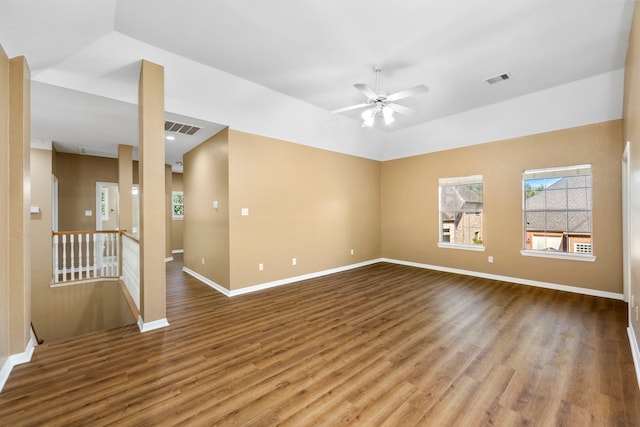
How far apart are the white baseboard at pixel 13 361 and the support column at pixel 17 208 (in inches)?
1.3

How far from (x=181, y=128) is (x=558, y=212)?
666 centimetres

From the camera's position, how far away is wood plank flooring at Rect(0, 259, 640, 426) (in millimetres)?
1775

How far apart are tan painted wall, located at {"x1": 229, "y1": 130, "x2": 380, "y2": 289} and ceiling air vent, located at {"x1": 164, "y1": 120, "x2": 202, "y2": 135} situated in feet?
2.28

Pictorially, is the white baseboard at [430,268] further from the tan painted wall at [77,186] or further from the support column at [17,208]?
the tan painted wall at [77,186]

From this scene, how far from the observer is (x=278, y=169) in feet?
16.2

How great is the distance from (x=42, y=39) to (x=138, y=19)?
808mm

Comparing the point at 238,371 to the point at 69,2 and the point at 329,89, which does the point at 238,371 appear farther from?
the point at 329,89

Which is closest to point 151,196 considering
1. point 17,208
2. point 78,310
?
→ point 17,208

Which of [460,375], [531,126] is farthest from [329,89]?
[460,375]

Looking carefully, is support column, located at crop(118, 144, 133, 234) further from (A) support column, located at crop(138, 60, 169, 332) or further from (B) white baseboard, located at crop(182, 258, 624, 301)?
(A) support column, located at crop(138, 60, 169, 332)

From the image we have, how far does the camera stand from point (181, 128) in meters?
4.41

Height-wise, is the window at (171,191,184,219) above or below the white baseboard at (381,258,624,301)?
above

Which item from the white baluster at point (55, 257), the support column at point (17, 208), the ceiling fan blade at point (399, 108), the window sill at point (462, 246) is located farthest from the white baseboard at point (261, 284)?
the ceiling fan blade at point (399, 108)

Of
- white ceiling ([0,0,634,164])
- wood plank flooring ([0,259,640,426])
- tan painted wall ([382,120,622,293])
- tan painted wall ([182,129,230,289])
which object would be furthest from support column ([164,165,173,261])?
tan painted wall ([382,120,622,293])
